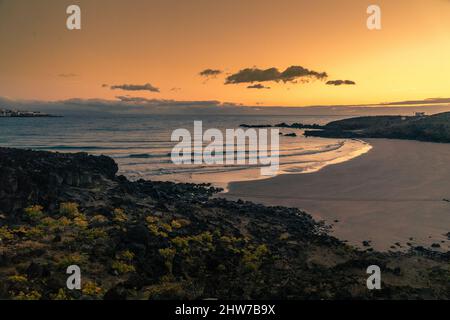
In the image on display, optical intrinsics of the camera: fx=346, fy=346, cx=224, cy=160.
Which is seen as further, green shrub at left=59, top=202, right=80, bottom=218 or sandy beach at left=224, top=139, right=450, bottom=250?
sandy beach at left=224, top=139, right=450, bottom=250

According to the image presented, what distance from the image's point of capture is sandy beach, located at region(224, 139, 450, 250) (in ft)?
66.8

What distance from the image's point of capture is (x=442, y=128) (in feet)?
274

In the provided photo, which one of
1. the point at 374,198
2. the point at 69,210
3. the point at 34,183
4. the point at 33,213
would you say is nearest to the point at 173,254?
the point at 69,210

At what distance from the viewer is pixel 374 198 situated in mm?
28031

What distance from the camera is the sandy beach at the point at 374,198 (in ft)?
66.8

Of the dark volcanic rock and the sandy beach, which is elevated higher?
the dark volcanic rock

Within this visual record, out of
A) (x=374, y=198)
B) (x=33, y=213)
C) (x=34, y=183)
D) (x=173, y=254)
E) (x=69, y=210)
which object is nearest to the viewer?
(x=173, y=254)

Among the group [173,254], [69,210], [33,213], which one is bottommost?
[173,254]

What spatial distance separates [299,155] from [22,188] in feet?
153

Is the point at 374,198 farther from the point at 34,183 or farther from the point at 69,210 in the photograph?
the point at 34,183

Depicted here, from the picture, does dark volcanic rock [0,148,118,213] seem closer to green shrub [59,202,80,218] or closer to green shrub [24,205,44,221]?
green shrub [24,205,44,221]

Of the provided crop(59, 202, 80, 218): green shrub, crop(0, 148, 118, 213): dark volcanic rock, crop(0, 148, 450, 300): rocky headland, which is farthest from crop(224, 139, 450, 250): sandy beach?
crop(59, 202, 80, 218): green shrub
